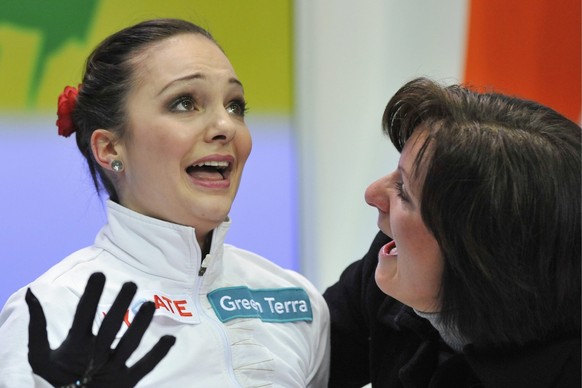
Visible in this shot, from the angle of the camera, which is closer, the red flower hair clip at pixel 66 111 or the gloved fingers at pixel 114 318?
the gloved fingers at pixel 114 318

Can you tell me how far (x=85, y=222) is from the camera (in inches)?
90.7

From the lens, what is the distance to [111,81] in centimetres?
170

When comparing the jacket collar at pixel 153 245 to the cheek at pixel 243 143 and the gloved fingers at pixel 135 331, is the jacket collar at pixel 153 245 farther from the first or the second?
the gloved fingers at pixel 135 331

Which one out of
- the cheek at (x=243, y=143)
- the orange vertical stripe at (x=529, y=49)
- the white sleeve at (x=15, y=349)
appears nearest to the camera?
the white sleeve at (x=15, y=349)

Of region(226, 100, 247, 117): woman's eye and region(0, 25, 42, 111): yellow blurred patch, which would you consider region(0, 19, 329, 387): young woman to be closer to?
region(226, 100, 247, 117): woman's eye

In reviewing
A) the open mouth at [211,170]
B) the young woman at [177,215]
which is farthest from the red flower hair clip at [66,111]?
the open mouth at [211,170]

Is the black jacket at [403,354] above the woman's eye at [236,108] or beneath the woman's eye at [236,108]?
beneath

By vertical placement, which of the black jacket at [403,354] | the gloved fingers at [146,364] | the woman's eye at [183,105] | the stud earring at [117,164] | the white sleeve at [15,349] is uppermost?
the woman's eye at [183,105]

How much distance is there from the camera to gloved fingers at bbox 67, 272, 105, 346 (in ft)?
4.03

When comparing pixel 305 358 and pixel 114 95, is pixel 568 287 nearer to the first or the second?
pixel 305 358

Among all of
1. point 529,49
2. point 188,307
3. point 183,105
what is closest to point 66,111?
point 183,105

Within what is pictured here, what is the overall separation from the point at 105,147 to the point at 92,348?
21.4 inches

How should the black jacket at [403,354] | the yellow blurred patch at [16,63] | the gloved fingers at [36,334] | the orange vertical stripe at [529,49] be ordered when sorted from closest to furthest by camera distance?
the gloved fingers at [36,334] → the black jacket at [403,354] → the yellow blurred patch at [16,63] → the orange vertical stripe at [529,49]

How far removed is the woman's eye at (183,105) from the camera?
1660mm
